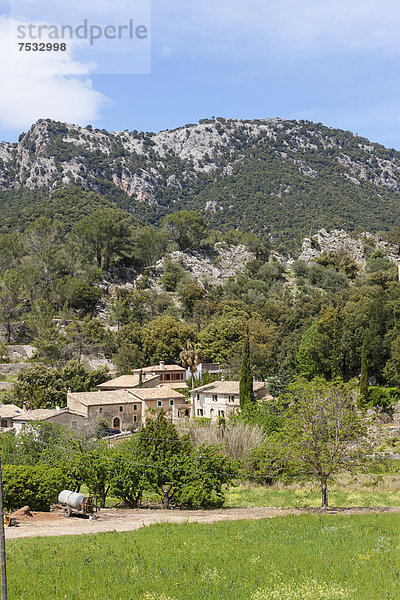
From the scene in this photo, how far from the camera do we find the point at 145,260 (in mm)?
114938

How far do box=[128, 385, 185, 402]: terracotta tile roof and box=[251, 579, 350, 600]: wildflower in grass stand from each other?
52448mm

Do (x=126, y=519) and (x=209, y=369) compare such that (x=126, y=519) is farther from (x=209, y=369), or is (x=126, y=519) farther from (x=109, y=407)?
(x=209, y=369)

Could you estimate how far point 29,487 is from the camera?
1032 inches

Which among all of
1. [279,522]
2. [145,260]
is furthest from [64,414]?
[145,260]

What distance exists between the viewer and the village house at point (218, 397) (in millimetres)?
60275

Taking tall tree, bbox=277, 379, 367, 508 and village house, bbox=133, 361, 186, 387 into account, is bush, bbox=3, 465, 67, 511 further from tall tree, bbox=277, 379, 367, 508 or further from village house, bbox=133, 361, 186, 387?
village house, bbox=133, 361, 186, 387

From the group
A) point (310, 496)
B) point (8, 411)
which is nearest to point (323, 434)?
point (310, 496)

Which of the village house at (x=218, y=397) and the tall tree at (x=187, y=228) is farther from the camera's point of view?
the tall tree at (x=187, y=228)

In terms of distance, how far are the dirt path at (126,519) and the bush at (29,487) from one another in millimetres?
1064

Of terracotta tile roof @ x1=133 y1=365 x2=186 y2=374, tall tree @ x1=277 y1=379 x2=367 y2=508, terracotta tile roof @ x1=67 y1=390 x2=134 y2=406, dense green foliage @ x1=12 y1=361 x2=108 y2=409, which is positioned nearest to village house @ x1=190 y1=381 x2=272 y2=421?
terracotta tile roof @ x1=67 y1=390 x2=134 y2=406

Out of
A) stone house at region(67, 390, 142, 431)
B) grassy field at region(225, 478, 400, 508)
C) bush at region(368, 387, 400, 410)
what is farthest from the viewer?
stone house at region(67, 390, 142, 431)

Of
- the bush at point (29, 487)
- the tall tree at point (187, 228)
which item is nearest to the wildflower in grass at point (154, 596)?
the bush at point (29, 487)

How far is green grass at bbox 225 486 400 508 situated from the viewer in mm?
28462

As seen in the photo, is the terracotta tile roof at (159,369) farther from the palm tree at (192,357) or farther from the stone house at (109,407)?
the stone house at (109,407)
